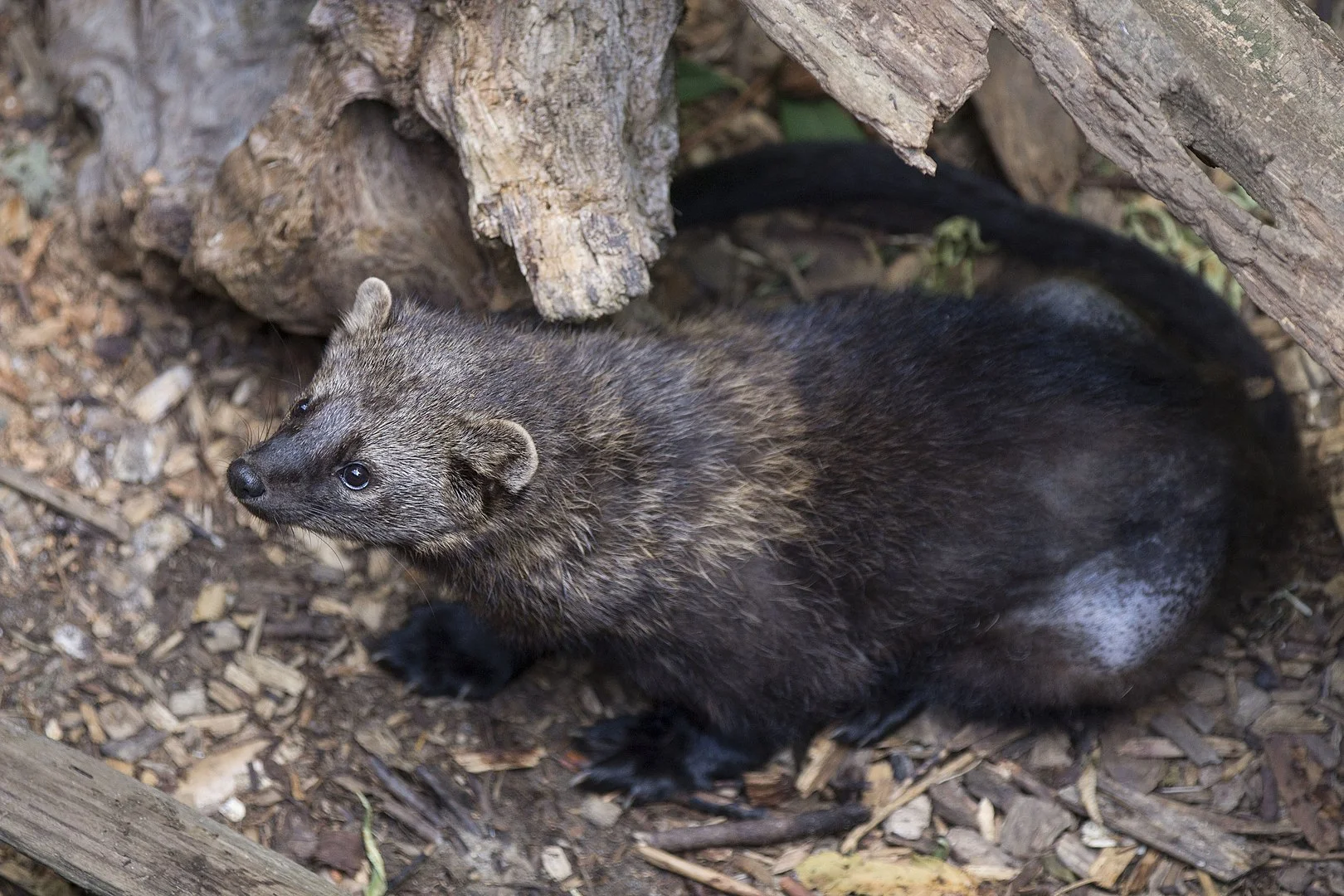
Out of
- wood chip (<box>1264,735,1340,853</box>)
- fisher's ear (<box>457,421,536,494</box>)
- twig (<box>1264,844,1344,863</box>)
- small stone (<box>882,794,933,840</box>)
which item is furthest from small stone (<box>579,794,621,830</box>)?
wood chip (<box>1264,735,1340,853</box>)

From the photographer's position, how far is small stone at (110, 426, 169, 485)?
18.5 feet

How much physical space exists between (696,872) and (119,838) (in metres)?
2.11

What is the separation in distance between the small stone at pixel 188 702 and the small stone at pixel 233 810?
17.9 inches

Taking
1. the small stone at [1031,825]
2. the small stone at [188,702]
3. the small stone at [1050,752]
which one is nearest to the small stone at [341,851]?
the small stone at [188,702]

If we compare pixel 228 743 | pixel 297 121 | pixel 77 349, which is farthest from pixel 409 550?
pixel 77 349

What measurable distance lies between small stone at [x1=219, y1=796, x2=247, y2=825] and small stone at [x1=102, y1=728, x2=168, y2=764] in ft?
1.26

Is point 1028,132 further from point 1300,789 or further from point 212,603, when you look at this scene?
point 212,603

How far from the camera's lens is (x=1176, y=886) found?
15.8ft

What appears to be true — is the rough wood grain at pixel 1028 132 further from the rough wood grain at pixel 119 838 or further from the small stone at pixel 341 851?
the rough wood grain at pixel 119 838

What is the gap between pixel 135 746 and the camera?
4.87m

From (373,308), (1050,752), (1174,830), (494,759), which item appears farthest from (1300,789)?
(373,308)

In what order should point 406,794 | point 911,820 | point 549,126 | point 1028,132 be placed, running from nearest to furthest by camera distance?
1. point 549,126
2. point 406,794
3. point 911,820
4. point 1028,132

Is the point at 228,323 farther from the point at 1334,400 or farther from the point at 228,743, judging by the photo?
the point at 1334,400

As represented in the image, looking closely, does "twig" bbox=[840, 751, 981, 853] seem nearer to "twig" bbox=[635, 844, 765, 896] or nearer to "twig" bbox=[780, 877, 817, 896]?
"twig" bbox=[780, 877, 817, 896]
